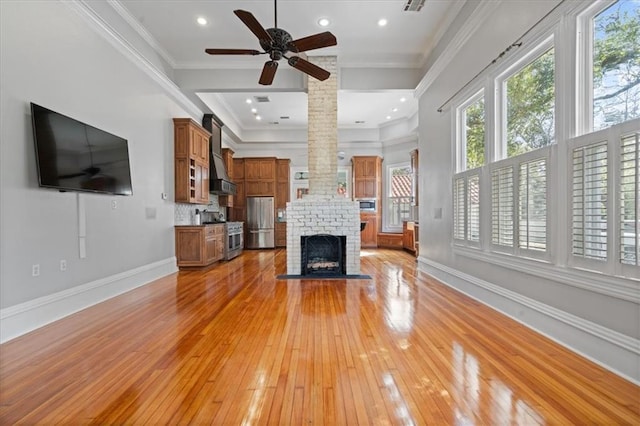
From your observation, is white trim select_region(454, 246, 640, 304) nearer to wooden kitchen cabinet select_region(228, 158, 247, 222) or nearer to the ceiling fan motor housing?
the ceiling fan motor housing

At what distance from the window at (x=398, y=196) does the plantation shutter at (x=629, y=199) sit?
301 inches

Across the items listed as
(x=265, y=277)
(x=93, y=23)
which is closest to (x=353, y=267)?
(x=265, y=277)

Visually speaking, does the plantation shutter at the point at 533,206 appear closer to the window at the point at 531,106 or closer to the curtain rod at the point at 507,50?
the window at the point at 531,106

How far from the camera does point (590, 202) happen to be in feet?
6.95

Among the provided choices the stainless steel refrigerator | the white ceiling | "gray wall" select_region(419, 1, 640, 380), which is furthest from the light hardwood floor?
the stainless steel refrigerator

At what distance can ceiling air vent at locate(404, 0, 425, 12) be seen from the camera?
406 centimetres

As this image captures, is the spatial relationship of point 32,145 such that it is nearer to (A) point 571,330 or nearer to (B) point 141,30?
(B) point 141,30

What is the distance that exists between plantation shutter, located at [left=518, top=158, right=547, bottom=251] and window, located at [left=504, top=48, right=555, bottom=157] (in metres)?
0.23

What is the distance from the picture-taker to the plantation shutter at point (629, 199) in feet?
5.94

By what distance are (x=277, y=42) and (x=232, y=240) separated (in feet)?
17.2

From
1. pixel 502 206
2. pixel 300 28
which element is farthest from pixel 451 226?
pixel 300 28

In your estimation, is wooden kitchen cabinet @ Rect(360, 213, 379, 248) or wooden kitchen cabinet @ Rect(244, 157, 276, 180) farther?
wooden kitchen cabinet @ Rect(360, 213, 379, 248)

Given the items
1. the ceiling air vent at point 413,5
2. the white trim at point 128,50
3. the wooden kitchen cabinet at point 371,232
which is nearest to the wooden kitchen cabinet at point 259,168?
the white trim at point 128,50

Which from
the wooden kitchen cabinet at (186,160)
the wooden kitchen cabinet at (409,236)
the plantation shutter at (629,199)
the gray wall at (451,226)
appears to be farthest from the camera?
the wooden kitchen cabinet at (409,236)
